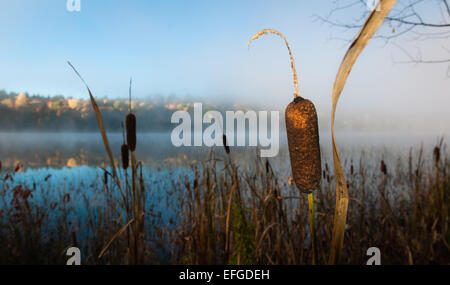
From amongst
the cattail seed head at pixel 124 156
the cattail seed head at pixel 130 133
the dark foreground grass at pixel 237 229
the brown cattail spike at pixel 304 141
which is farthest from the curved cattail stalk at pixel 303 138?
the cattail seed head at pixel 124 156

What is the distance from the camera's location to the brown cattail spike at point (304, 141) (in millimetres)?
1016

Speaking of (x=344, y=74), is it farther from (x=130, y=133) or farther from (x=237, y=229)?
(x=237, y=229)

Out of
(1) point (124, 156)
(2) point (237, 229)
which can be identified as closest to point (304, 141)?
(1) point (124, 156)

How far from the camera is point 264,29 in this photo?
1028 millimetres

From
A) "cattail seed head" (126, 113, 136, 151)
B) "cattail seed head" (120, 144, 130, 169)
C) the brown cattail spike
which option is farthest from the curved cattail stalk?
"cattail seed head" (120, 144, 130, 169)

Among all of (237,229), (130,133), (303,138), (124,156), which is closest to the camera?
(303,138)

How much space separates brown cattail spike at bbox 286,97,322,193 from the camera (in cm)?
102

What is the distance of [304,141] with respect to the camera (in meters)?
1.03

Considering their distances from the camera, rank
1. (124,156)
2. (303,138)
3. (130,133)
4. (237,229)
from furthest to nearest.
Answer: (237,229) → (124,156) → (130,133) → (303,138)

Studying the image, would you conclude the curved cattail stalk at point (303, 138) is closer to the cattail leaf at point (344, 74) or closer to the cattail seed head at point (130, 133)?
the cattail leaf at point (344, 74)

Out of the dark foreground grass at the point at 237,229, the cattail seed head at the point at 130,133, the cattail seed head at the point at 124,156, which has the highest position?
the cattail seed head at the point at 130,133
